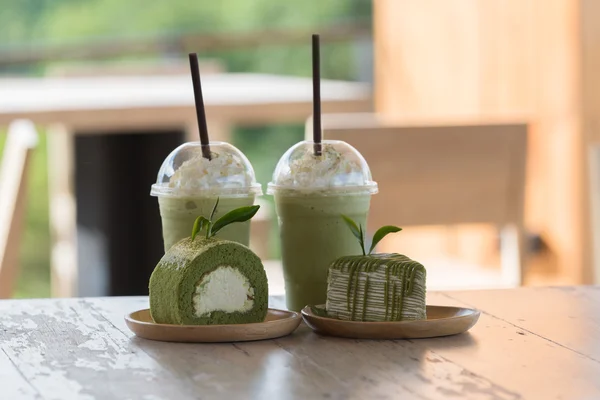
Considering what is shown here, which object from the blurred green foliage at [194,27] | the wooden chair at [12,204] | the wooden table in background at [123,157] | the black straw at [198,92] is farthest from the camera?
the blurred green foliage at [194,27]

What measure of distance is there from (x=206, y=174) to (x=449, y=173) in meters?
1.24

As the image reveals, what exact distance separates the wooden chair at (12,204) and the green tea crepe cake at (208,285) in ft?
2.59

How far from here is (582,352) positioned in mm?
888

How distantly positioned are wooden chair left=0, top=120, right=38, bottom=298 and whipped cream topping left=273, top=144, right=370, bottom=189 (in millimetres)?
734

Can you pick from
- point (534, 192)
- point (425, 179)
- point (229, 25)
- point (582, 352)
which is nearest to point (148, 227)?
point (534, 192)

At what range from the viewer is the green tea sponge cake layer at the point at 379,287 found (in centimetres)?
92

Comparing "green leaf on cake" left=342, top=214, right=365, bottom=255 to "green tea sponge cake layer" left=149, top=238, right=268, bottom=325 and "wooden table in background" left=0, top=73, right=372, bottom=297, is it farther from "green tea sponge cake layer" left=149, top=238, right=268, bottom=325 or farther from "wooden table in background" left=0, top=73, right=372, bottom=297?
"wooden table in background" left=0, top=73, right=372, bottom=297

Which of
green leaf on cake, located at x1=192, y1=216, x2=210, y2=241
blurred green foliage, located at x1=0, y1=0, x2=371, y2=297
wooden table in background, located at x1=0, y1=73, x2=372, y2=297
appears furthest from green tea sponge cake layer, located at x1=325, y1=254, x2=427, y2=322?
blurred green foliage, located at x1=0, y1=0, x2=371, y2=297

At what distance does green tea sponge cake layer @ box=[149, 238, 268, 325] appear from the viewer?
2.98 ft

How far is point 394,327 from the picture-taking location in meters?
0.92

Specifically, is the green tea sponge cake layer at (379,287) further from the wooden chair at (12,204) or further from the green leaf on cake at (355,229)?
the wooden chair at (12,204)

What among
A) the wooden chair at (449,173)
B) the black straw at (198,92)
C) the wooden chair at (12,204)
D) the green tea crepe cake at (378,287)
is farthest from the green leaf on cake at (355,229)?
the wooden chair at (449,173)

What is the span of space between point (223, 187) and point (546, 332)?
33 cm

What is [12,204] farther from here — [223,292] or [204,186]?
[223,292]
